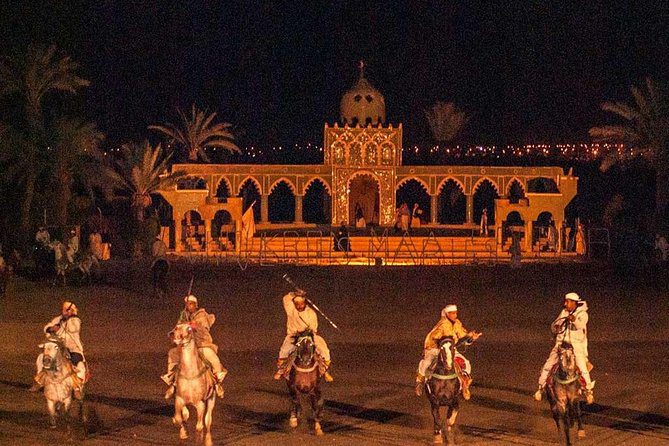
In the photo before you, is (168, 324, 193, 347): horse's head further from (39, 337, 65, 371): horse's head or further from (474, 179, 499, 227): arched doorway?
(474, 179, 499, 227): arched doorway

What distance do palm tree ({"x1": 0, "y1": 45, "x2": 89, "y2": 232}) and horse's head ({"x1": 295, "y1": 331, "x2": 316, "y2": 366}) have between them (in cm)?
2854

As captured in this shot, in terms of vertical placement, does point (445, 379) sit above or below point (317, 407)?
above

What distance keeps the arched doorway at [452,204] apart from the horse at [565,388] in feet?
156

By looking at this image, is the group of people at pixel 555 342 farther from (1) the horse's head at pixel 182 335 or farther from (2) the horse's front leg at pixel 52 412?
(2) the horse's front leg at pixel 52 412

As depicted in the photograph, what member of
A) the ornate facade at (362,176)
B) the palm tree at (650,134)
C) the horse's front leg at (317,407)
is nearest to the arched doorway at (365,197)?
the ornate facade at (362,176)

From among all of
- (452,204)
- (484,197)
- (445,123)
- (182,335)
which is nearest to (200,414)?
(182,335)

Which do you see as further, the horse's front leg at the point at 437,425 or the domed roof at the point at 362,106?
the domed roof at the point at 362,106

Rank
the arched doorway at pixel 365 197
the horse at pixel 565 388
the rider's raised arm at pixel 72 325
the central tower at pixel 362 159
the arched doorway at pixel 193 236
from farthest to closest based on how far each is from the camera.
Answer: the arched doorway at pixel 365 197 < the central tower at pixel 362 159 < the arched doorway at pixel 193 236 < the rider's raised arm at pixel 72 325 < the horse at pixel 565 388

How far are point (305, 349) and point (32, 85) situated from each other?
3116cm

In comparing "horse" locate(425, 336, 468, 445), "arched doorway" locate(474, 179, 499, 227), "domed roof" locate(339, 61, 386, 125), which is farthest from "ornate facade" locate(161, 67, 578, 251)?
"horse" locate(425, 336, 468, 445)

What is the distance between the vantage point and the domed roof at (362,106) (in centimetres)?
5656

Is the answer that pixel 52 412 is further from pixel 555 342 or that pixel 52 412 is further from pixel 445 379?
pixel 555 342

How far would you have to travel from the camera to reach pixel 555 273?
40188 mm

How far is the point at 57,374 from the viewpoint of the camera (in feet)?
54.8
